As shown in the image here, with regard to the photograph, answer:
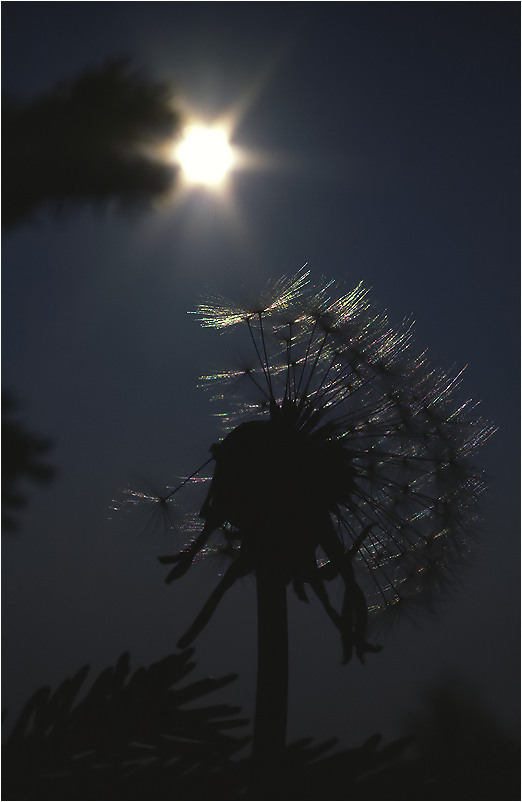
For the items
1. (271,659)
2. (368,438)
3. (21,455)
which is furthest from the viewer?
(368,438)

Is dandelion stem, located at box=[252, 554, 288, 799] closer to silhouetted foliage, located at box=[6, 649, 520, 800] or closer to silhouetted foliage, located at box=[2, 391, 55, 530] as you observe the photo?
silhouetted foliage, located at box=[6, 649, 520, 800]

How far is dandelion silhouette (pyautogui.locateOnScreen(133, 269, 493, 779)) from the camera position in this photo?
2.32m

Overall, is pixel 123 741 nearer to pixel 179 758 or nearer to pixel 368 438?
pixel 179 758

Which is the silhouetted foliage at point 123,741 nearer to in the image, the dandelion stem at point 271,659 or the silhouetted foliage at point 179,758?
the silhouetted foliage at point 179,758

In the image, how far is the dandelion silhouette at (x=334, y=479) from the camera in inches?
91.5

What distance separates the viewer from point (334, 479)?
117 inches

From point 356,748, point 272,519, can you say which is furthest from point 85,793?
point 272,519

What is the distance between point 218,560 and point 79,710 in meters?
3.44

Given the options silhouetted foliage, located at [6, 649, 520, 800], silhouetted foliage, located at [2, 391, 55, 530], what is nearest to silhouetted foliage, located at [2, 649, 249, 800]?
silhouetted foliage, located at [6, 649, 520, 800]

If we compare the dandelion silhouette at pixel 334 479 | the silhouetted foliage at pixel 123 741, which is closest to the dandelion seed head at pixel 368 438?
the dandelion silhouette at pixel 334 479

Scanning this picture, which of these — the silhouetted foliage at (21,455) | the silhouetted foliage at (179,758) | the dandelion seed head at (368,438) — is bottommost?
the silhouetted foliage at (179,758)

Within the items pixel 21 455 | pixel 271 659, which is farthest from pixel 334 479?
pixel 21 455

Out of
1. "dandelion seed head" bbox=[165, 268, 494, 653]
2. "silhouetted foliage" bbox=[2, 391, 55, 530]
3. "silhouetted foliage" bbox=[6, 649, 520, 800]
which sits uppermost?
"dandelion seed head" bbox=[165, 268, 494, 653]

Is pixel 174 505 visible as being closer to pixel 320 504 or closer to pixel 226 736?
pixel 320 504
